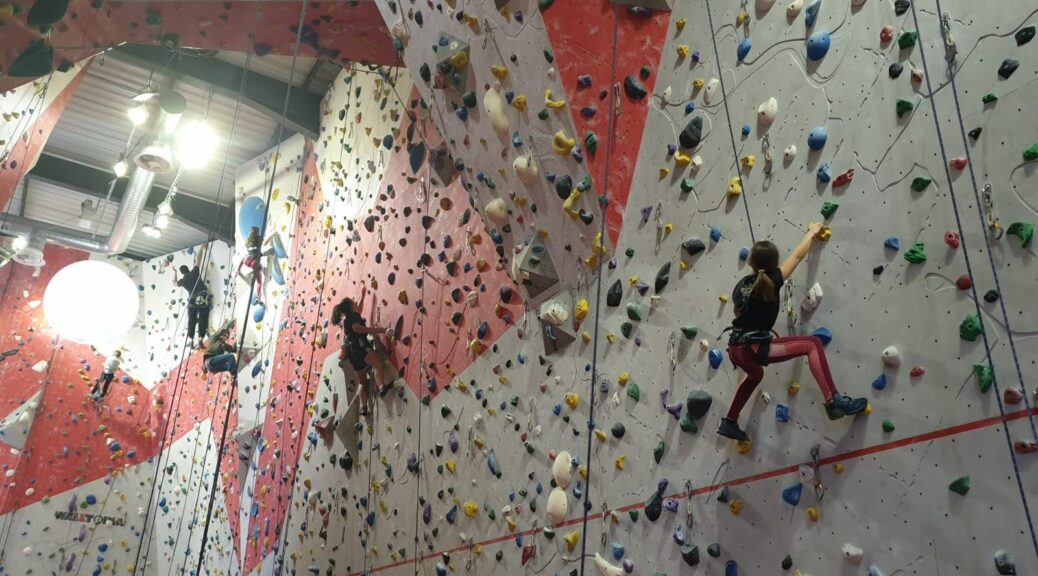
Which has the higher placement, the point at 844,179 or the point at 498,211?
the point at 498,211

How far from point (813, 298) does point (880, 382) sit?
340 millimetres

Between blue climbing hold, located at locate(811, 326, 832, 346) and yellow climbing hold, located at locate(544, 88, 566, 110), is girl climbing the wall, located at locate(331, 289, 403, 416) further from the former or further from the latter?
blue climbing hold, located at locate(811, 326, 832, 346)

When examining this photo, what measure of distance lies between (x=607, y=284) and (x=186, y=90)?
562 centimetres

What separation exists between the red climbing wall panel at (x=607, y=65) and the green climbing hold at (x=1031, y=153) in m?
1.49

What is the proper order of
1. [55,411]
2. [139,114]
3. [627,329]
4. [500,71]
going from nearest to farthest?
[627,329]
[500,71]
[139,114]
[55,411]

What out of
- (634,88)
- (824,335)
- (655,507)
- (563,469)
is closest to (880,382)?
(824,335)

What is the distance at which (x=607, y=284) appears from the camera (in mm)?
3225

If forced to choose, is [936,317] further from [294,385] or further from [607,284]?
[294,385]

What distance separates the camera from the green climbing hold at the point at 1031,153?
6.42 ft

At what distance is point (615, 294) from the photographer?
3.15 m

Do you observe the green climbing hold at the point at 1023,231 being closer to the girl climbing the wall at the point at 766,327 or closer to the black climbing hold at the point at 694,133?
the girl climbing the wall at the point at 766,327

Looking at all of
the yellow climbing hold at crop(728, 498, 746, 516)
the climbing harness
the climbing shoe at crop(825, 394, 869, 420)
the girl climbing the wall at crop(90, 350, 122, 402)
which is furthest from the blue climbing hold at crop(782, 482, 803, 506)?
the girl climbing the wall at crop(90, 350, 122, 402)

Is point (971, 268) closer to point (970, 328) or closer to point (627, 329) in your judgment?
point (970, 328)

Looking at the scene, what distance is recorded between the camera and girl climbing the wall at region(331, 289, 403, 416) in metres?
4.83
